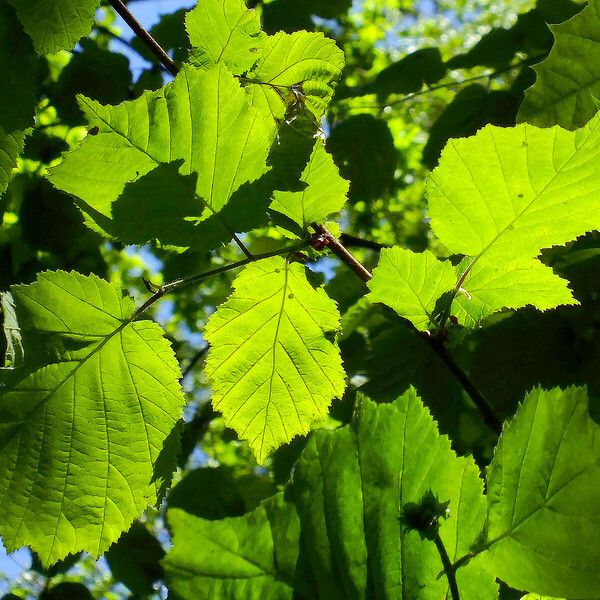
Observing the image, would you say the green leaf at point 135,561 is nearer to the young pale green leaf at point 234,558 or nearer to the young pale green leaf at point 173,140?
the young pale green leaf at point 173,140

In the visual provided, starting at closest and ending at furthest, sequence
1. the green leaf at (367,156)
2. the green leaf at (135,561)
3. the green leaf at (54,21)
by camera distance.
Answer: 1. the green leaf at (54,21)
2. the green leaf at (135,561)
3. the green leaf at (367,156)

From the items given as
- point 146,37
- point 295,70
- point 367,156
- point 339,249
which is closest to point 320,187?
point 339,249

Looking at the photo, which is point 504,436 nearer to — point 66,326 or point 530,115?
point 66,326

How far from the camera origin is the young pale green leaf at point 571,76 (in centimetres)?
103

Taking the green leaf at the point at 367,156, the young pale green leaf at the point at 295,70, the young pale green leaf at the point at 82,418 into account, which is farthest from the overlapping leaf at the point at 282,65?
the green leaf at the point at 367,156

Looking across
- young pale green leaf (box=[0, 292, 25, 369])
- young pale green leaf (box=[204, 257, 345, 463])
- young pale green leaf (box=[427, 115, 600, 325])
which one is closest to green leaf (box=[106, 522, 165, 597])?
young pale green leaf (box=[0, 292, 25, 369])

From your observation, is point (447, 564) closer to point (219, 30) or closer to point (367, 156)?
point (219, 30)

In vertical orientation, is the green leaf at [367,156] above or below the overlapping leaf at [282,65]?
above

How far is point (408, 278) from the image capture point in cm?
79

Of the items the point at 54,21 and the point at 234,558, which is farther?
the point at 54,21

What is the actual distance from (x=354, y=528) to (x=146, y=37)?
687 mm

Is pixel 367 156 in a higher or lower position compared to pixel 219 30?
higher

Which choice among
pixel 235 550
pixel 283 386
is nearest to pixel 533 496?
pixel 235 550

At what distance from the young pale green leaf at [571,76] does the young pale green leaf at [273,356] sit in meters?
0.49
